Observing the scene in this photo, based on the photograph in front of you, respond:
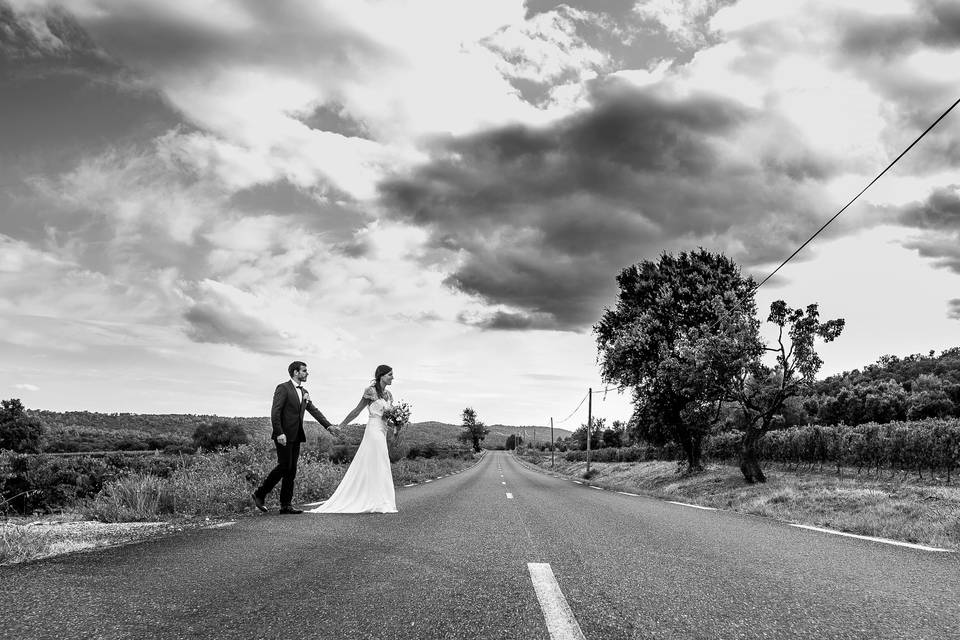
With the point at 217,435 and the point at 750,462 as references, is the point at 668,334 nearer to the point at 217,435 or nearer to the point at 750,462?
the point at 750,462

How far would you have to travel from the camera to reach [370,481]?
8.55m

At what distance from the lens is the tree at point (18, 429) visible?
64250 millimetres

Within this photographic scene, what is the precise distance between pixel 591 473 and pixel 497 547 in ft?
116

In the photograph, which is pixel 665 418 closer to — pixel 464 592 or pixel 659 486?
pixel 659 486

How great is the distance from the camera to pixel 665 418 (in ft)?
89.7

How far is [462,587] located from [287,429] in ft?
16.3

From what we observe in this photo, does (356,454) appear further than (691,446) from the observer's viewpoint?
No

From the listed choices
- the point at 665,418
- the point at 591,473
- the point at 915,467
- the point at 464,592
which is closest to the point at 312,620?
the point at 464,592

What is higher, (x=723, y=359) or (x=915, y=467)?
(x=723, y=359)

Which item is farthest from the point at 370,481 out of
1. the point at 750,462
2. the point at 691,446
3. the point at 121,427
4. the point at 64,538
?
the point at 121,427

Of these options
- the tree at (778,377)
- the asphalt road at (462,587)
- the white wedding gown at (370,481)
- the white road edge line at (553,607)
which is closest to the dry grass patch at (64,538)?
the asphalt road at (462,587)

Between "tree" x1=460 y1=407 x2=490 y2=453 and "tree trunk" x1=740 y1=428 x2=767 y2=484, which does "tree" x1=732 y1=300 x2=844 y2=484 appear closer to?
"tree trunk" x1=740 y1=428 x2=767 y2=484

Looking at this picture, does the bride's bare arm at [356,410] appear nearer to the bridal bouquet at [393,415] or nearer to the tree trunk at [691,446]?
the bridal bouquet at [393,415]

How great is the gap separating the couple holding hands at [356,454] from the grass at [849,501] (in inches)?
293
